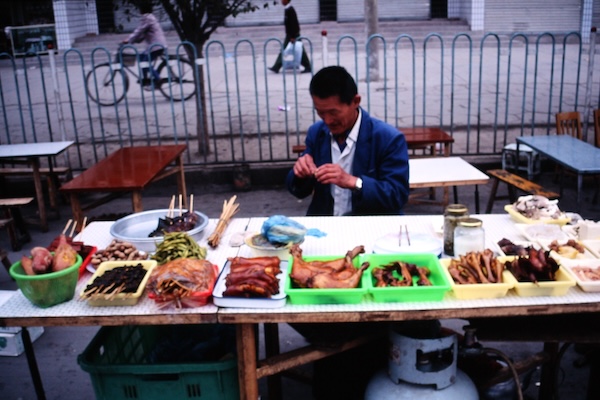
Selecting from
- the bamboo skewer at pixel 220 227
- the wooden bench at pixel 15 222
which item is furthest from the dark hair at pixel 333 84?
the wooden bench at pixel 15 222

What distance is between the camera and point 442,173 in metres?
5.30

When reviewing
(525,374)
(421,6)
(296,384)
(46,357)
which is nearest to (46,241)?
(46,357)

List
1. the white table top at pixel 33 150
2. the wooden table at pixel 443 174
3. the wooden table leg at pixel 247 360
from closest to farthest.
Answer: the wooden table leg at pixel 247 360
the wooden table at pixel 443 174
the white table top at pixel 33 150

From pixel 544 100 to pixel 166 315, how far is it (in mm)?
10070

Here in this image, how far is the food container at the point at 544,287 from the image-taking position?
2279 millimetres

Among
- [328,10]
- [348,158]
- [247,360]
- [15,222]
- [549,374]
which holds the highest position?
[328,10]

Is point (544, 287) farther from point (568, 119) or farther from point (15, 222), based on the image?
point (15, 222)

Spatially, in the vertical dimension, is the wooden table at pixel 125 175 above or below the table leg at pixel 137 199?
above

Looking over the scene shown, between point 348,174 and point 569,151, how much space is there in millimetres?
3083

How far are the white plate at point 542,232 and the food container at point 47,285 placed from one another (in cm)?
209

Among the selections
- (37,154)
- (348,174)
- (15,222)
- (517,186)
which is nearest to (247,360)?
(348,174)

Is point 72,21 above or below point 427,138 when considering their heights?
above

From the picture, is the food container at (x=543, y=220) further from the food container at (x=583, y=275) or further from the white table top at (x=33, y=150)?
the white table top at (x=33, y=150)

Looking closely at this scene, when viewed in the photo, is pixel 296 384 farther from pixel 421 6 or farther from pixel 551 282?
pixel 421 6
